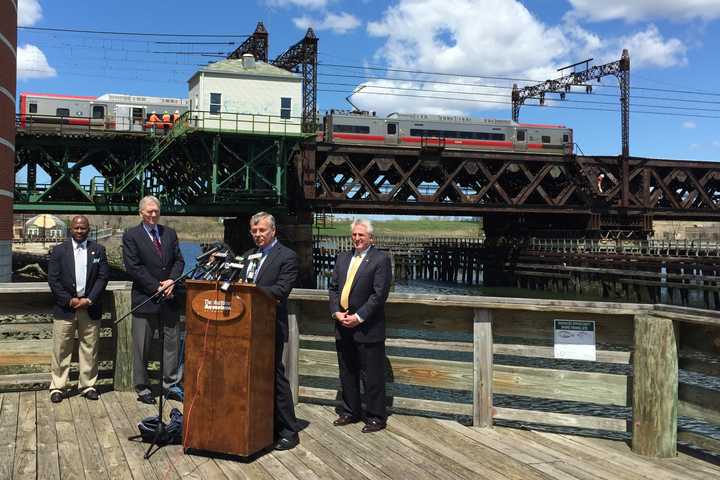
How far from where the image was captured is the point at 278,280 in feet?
18.9

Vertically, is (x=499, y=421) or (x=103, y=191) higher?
(x=103, y=191)

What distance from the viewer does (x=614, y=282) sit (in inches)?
1591

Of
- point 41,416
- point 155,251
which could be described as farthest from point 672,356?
point 41,416

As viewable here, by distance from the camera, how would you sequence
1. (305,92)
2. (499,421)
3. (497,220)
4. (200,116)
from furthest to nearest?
1. (497,220)
2. (305,92)
3. (200,116)
4. (499,421)

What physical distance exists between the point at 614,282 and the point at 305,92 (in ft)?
91.9

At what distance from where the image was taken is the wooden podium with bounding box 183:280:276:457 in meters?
5.24

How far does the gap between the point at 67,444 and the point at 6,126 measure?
19463 millimetres

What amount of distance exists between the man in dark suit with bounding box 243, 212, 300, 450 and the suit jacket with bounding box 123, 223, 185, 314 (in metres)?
1.89

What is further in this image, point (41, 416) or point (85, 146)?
point (85, 146)

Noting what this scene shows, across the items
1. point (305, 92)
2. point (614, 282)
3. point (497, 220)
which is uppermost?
point (305, 92)

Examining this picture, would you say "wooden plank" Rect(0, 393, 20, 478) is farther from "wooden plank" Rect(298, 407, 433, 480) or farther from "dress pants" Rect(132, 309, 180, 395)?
"wooden plank" Rect(298, 407, 433, 480)

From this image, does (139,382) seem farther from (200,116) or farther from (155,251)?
(200,116)

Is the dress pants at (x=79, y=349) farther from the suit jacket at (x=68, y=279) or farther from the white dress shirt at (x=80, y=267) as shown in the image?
the white dress shirt at (x=80, y=267)

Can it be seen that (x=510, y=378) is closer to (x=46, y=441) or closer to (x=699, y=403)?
(x=699, y=403)
